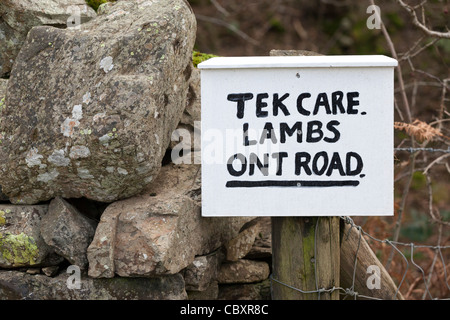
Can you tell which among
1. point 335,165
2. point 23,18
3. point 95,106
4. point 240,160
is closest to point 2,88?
point 23,18

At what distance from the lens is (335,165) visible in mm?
2807

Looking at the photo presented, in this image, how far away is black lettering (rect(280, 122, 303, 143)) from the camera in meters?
2.80

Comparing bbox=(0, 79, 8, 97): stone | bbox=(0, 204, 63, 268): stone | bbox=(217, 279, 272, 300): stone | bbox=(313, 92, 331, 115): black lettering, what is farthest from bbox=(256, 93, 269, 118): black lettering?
bbox=(0, 79, 8, 97): stone

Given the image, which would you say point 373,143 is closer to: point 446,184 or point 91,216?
point 91,216

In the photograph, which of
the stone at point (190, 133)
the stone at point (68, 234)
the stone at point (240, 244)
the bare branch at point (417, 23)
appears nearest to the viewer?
the stone at point (68, 234)

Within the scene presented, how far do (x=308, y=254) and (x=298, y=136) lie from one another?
26.2 inches

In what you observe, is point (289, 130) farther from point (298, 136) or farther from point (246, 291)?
point (246, 291)

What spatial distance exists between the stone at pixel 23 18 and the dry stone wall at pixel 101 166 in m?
0.44

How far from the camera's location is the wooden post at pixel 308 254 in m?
3.03

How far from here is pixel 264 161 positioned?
110 inches

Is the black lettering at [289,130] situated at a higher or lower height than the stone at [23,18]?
lower

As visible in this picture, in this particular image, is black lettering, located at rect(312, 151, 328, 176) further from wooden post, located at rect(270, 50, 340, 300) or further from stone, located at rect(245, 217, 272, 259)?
stone, located at rect(245, 217, 272, 259)

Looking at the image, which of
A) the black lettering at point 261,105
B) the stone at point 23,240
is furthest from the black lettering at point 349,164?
the stone at point 23,240

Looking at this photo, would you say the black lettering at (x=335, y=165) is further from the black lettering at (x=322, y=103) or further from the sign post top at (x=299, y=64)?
the sign post top at (x=299, y=64)
